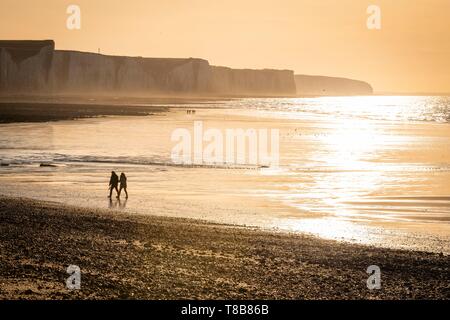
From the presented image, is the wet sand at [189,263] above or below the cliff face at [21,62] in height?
below

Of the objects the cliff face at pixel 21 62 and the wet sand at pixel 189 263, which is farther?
the cliff face at pixel 21 62

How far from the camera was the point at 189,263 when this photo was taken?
49.7 ft

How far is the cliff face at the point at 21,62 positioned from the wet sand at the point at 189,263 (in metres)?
174

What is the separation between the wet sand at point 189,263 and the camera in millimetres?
12984

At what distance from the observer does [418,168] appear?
41.0m

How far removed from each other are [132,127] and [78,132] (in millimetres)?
10340

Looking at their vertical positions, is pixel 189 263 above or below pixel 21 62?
below

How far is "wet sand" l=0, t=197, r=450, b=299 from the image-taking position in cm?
1298

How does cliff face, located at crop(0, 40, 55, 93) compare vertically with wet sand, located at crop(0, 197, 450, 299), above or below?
above

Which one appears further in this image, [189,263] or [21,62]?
[21,62]

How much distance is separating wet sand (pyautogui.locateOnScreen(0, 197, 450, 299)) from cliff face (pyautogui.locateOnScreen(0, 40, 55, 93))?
570ft

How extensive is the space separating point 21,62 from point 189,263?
7091 inches

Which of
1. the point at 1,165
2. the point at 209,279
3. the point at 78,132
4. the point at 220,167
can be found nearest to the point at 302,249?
the point at 209,279

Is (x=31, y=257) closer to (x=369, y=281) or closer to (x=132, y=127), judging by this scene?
(x=369, y=281)
